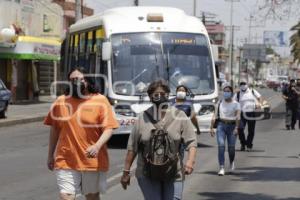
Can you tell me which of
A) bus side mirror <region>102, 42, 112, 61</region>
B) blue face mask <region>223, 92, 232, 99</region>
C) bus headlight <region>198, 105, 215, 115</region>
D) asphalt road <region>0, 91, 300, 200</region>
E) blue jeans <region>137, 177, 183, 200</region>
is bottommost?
asphalt road <region>0, 91, 300, 200</region>

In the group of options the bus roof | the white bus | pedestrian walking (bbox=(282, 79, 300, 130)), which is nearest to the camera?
the white bus

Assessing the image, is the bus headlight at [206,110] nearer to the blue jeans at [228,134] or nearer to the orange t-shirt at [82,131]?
the blue jeans at [228,134]

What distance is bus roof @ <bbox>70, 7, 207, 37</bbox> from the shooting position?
1903 centimetres

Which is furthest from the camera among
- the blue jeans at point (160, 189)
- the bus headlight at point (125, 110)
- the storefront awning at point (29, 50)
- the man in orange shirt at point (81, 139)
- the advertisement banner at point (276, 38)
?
the advertisement banner at point (276, 38)

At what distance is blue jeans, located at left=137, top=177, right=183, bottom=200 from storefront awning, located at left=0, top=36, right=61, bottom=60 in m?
32.9

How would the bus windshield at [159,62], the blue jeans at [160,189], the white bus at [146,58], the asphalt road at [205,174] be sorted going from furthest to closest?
the bus windshield at [159,62]
the white bus at [146,58]
the asphalt road at [205,174]
the blue jeans at [160,189]

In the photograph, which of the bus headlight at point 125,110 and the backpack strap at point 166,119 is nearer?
the backpack strap at point 166,119

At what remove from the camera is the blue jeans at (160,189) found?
6.82 meters

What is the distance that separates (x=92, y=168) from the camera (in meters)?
Result: 7.32

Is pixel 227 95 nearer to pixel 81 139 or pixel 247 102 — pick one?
pixel 247 102

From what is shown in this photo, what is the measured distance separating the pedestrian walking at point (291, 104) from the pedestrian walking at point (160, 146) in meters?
20.1

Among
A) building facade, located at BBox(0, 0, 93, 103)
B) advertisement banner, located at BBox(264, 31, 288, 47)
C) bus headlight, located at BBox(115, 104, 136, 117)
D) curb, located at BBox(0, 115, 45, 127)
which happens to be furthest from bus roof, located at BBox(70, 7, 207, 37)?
advertisement banner, located at BBox(264, 31, 288, 47)

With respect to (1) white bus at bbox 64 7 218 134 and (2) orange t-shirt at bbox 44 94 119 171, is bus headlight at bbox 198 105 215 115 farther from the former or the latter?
(2) orange t-shirt at bbox 44 94 119 171

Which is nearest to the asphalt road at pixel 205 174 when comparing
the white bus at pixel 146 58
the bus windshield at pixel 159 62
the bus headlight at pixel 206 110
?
the bus headlight at pixel 206 110
